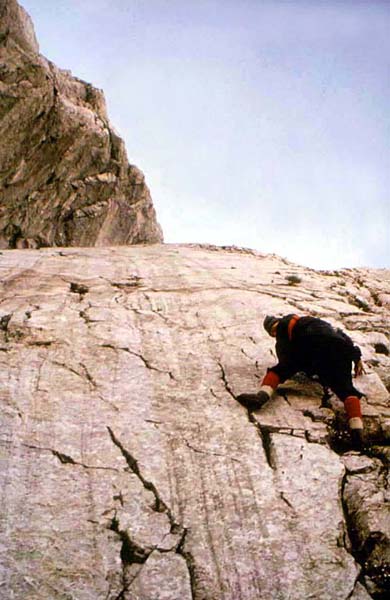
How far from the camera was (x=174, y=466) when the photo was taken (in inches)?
200

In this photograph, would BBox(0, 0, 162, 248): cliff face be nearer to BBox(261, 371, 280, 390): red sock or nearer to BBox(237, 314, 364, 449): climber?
BBox(237, 314, 364, 449): climber

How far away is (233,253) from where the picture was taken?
15875mm

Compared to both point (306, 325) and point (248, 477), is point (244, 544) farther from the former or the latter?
point (306, 325)

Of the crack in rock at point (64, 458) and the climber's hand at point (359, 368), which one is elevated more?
the climber's hand at point (359, 368)

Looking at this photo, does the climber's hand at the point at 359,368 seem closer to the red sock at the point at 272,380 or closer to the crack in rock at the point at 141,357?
the red sock at the point at 272,380

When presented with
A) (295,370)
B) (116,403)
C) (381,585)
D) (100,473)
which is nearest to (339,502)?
(381,585)

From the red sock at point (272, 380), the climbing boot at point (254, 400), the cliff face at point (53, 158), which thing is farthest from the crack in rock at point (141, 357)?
the cliff face at point (53, 158)

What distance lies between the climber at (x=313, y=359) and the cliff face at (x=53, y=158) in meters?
15.8

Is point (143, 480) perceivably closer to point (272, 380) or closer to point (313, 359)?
point (272, 380)

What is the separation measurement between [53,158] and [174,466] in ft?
60.3

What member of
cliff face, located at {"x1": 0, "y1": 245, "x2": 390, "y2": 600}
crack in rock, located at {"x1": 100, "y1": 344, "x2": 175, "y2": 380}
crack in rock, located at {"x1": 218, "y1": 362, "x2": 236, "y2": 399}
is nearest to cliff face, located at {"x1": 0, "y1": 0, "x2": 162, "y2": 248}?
cliff face, located at {"x1": 0, "y1": 245, "x2": 390, "y2": 600}

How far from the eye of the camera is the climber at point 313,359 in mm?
5922

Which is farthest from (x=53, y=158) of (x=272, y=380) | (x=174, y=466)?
(x=174, y=466)

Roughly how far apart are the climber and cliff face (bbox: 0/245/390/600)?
238 mm
